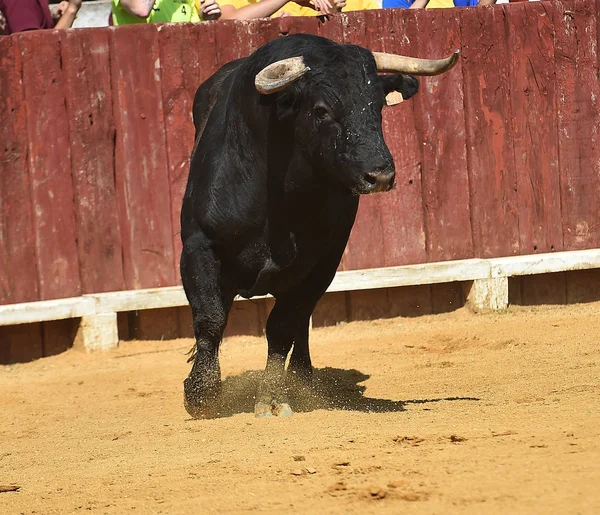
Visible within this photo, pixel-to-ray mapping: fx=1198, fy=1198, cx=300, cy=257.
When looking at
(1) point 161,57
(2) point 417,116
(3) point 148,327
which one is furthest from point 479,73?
(3) point 148,327

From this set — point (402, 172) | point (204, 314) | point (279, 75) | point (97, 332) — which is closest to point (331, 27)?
point (402, 172)

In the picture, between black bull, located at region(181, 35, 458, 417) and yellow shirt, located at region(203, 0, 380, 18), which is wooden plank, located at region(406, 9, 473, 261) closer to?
yellow shirt, located at region(203, 0, 380, 18)

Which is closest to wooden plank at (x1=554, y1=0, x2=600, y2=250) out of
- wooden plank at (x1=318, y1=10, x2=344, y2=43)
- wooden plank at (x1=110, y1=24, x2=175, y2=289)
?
wooden plank at (x1=318, y1=10, x2=344, y2=43)

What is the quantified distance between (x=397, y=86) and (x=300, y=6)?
3.38 m

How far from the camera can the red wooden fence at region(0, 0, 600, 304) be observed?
777 cm

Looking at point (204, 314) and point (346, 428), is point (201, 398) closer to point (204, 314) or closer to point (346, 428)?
point (204, 314)

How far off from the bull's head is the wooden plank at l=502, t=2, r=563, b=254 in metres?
3.35

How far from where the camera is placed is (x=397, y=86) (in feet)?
18.0

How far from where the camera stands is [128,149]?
794 cm

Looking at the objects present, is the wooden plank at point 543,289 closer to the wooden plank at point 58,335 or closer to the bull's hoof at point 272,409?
the wooden plank at point 58,335

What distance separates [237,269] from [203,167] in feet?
1.72

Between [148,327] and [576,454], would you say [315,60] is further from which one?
[148,327]

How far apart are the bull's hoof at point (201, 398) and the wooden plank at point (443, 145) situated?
10.7 feet

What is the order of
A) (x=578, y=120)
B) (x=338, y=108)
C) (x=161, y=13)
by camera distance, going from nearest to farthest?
(x=338, y=108) → (x=161, y=13) → (x=578, y=120)
